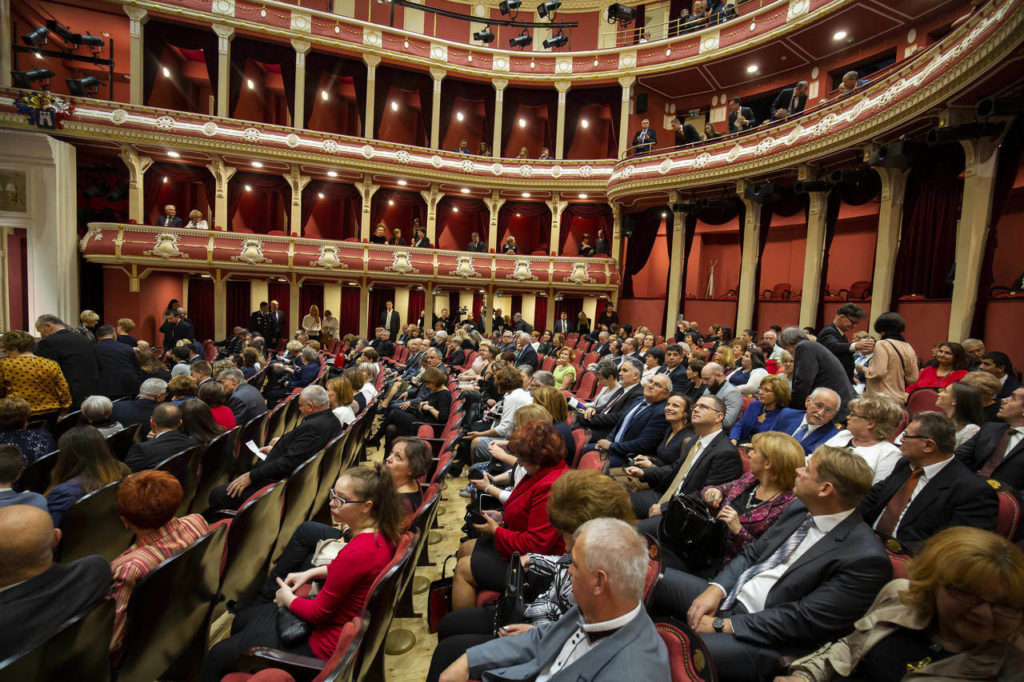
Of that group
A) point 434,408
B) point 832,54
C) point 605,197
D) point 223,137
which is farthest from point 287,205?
point 832,54

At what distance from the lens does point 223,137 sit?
482 inches

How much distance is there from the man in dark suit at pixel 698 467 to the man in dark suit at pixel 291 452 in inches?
72.1

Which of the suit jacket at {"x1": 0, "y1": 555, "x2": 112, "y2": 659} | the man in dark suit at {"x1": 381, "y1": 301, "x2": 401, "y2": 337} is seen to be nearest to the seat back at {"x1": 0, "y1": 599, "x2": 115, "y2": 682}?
the suit jacket at {"x1": 0, "y1": 555, "x2": 112, "y2": 659}

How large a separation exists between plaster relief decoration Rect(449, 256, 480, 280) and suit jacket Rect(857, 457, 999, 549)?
492 inches

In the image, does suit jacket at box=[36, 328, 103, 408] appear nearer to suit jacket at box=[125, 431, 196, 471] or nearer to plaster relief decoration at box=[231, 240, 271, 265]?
suit jacket at box=[125, 431, 196, 471]

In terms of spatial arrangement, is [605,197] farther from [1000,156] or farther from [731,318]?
[1000,156]

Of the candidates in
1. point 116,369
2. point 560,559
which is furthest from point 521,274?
point 560,559

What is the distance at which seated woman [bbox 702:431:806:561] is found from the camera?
1.99 meters

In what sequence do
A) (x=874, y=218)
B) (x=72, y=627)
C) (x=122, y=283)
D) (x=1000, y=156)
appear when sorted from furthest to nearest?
(x=122, y=283) < (x=874, y=218) < (x=1000, y=156) < (x=72, y=627)

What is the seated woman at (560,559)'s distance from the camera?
1.60 meters

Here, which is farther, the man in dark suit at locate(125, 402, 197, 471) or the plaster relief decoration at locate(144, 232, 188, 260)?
the plaster relief decoration at locate(144, 232, 188, 260)

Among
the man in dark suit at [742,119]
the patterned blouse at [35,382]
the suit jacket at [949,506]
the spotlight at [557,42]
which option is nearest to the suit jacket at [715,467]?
the suit jacket at [949,506]

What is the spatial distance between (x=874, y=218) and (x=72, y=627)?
1236cm

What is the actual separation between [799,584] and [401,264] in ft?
42.0
